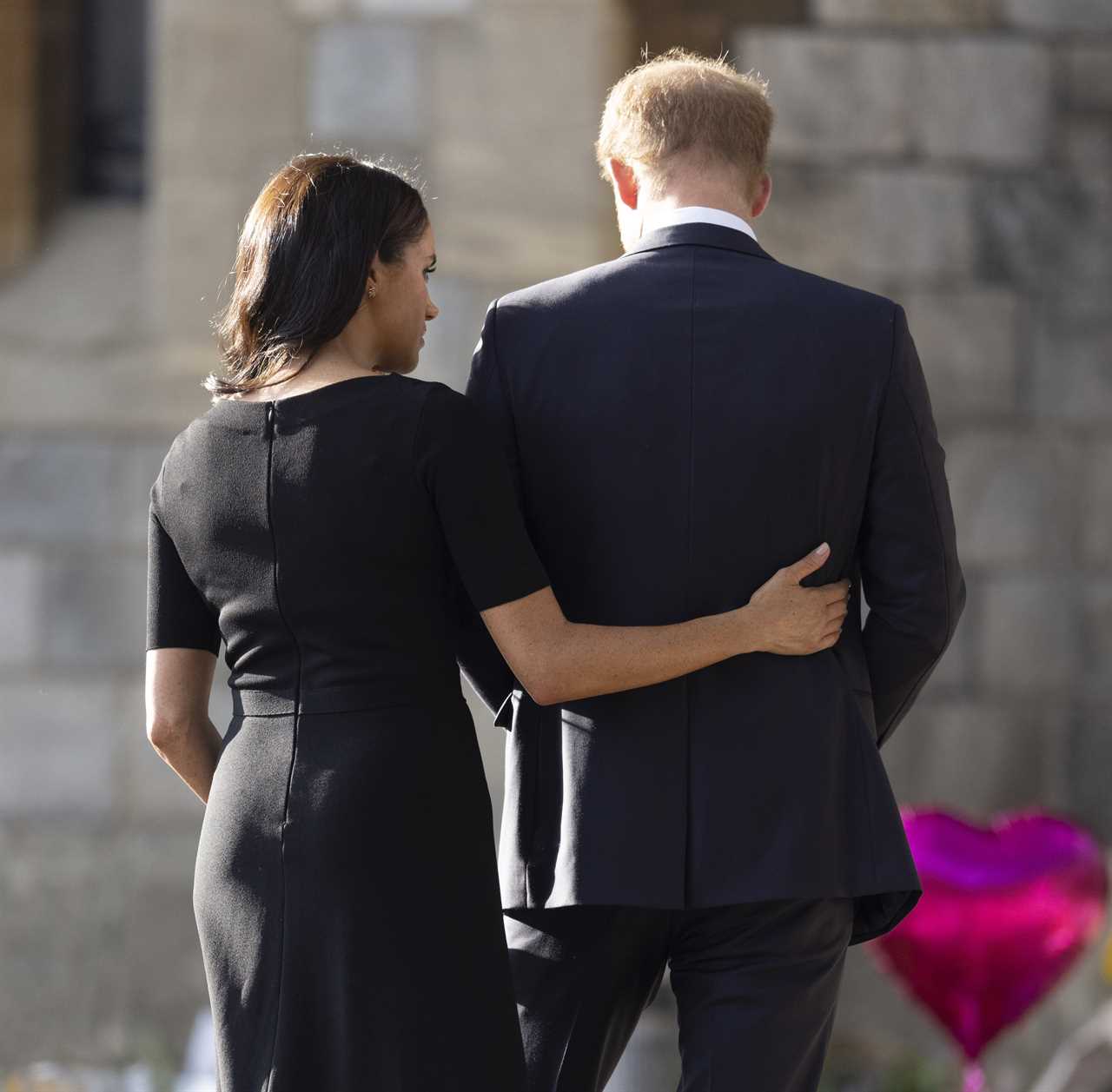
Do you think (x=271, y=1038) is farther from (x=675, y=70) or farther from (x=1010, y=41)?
(x=1010, y=41)

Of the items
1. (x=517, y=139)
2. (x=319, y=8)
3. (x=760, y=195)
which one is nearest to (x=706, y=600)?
(x=760, y=195)

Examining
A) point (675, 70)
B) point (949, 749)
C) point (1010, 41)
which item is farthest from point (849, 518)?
point (1010, 41)

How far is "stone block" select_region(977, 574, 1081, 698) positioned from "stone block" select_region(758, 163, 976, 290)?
31.2 inches

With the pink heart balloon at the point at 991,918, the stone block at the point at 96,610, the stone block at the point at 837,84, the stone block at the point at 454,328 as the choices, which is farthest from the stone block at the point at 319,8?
→ the pink heart balloon at the point at 991,918

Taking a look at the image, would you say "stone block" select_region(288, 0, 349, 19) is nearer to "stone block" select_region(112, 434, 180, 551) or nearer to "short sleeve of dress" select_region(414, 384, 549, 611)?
"stone block" select_region(112, 434, 180, 551)

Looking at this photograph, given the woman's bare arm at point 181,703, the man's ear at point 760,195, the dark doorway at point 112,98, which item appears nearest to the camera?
the woman's bare arm at point 181,703

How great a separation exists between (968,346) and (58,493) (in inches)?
89.6

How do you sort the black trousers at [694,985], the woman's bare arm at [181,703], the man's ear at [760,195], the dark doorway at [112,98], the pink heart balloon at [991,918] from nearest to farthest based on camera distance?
the black trousers at [694,985] < the woman's bare arm at [181,703] < the man's ear at [760,195] < the pink heart balloon at [991,918] < the dark doorway at [112,98]

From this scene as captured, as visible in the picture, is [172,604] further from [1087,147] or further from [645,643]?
[1087,147]

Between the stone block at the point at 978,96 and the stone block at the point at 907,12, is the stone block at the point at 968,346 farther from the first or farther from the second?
the stone block at the point at 907,12

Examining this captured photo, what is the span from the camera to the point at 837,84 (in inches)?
174

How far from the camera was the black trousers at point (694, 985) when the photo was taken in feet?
6.55

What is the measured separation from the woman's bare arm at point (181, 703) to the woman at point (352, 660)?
0.45 feet

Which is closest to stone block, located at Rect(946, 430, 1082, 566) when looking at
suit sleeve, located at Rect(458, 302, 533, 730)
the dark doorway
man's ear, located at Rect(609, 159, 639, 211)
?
the dark doorway
